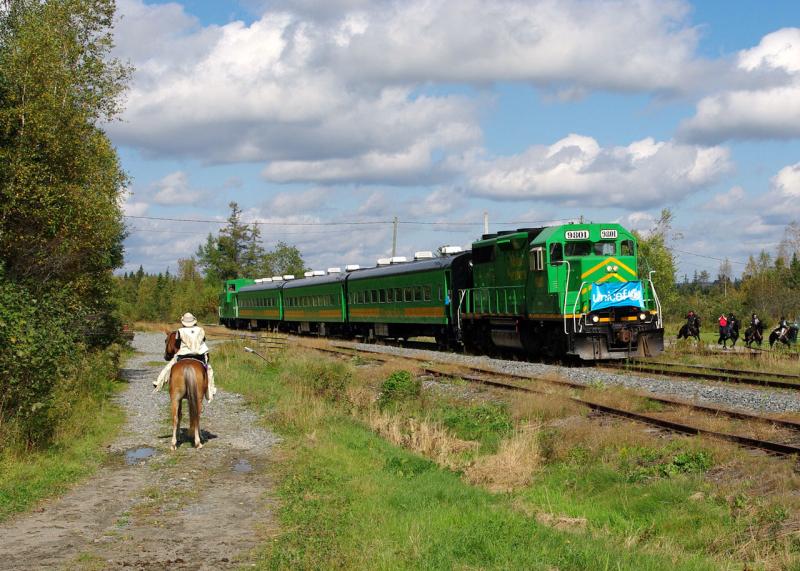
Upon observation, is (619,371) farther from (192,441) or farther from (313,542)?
(313,542)

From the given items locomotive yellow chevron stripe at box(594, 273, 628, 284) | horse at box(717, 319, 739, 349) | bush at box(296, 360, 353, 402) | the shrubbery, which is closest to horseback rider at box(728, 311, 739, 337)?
horse at box(717, 319, 739, 349)

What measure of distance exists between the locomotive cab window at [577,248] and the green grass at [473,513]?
11922 millimetres

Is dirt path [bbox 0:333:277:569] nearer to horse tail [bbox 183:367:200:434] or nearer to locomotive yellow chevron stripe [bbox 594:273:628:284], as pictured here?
horse tail [bbox 183:367:200:434]

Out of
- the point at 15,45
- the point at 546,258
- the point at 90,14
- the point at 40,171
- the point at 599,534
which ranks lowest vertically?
the point at 599,534

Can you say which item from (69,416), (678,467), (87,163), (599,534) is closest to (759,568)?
(599,534)

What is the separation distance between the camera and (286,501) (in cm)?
938

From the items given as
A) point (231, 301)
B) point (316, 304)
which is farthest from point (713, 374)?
point (231, 301)

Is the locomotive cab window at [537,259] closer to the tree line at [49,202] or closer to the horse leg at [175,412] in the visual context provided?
the tree line at [49,202]

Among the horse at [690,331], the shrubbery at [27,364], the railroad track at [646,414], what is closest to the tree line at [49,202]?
the shrubbery at [27,364]

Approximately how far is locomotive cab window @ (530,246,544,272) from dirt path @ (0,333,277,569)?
12.7 metres

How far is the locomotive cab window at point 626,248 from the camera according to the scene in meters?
25.2

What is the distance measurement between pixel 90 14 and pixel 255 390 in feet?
43.4

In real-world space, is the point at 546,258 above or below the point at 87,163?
below

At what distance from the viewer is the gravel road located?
16.3 metres
